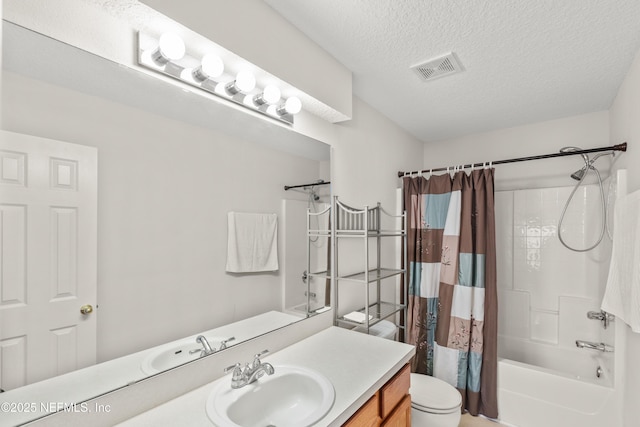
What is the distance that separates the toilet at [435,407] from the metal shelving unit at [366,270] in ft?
1.72

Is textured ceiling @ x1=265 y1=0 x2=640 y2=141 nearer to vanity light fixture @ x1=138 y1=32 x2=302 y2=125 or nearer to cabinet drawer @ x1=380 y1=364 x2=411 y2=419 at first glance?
vanity light fixture @ x1=138 y1=32 x2=302 y2=125

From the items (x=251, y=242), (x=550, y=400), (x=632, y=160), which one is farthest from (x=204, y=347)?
(x=632, y=160)

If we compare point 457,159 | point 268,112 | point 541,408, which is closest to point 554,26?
point 268,112

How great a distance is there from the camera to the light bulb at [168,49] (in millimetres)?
1060

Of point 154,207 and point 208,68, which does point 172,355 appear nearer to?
point 154,207

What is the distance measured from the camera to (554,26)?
147cm

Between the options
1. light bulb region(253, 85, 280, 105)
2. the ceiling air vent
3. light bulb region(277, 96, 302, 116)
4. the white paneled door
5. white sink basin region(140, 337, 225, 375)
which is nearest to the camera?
the white paneled door

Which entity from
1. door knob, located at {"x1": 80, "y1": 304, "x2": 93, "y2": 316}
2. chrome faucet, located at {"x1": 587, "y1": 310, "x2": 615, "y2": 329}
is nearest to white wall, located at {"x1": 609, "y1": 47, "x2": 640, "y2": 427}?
chrome faucet, located at {"x1": 587, "y1": 310, "x2": 615, "y2": 329}

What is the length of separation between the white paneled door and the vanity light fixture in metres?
0.43

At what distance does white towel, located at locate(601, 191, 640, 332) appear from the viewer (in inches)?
53.9

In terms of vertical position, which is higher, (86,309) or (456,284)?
(86,309)

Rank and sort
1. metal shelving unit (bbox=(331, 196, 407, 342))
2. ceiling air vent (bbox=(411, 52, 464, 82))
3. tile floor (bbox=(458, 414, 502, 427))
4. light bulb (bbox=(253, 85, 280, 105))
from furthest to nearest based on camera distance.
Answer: tile floor (bbox=(458, 414, 502, 427)) < metal shelving unit (bbox=(331, 196, 407, 342)) < ceiling air vent (bbox=(411, 52, 464, 82)) < light bulb (bbox=(253, 85, 280, 105))

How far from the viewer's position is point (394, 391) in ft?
4.58

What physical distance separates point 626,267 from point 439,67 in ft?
4.97
